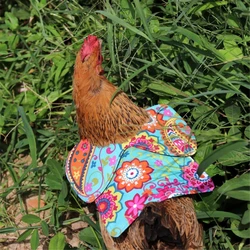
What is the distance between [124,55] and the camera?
2352mm

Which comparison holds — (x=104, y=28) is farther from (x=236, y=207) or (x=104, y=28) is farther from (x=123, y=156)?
(x=236, y=207)

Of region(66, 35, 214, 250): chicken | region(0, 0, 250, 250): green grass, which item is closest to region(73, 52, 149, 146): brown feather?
region(66, 35, 214, 250): chicken

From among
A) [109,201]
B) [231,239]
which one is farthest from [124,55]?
[231,239]

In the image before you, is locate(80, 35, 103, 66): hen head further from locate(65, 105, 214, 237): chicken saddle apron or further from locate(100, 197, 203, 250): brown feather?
locate(100, 197, 203, 250): brown feather

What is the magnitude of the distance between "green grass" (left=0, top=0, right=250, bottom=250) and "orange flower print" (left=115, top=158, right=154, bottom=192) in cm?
20

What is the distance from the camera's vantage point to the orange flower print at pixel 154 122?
2.11 meters

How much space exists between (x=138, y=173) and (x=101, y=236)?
1.13ft

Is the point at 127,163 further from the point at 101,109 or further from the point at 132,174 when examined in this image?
the point at 101,109

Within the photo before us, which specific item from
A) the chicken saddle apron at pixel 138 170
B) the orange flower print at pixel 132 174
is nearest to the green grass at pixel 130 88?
the chicken saddle apron at pixel 138 170

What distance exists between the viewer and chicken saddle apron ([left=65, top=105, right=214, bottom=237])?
6.29 feet

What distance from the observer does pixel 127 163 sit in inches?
79.7

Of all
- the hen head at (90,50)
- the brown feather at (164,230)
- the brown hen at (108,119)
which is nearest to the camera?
the brown feather at (164,230)

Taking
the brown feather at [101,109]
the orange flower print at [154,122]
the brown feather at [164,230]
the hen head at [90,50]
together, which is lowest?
the brown feather at [164,230]

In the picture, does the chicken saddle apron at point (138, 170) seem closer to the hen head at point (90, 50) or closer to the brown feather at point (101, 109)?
the brown feather at point (101, 109)
